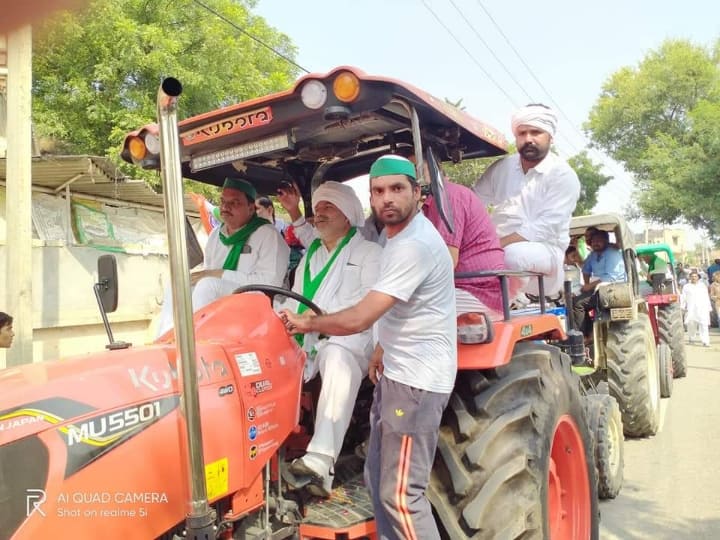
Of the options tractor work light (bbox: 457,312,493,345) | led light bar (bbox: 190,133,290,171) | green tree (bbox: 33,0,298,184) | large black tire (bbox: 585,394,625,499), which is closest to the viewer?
tractor work light (bbox: 457,312,493,345)

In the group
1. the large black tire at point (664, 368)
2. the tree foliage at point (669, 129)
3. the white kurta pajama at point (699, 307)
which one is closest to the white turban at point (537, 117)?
the large black tire at point (664, 368)

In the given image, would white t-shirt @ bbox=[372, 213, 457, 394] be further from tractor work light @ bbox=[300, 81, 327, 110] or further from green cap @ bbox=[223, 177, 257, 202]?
green cap @ bbox=[223, 177, 257, 202]

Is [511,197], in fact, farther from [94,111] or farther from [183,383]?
[94,111]

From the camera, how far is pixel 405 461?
2416 mm

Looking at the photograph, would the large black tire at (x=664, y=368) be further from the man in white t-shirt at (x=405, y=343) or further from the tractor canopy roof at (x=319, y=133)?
the man in white t-shirt at (x=405, y=343)

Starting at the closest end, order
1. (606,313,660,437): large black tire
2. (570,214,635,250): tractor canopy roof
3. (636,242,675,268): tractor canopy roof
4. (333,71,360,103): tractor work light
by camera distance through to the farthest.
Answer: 1. (333,71,360,103): tractor work light
2. (606,313,660,437): large black tire
3. (570,214,635,250): tractor canopy roof
4. (636,242,675,268): tractor canopy roof

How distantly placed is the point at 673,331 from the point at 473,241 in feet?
23.7

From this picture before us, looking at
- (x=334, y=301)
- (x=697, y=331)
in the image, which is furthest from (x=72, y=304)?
(x=697, y=331)

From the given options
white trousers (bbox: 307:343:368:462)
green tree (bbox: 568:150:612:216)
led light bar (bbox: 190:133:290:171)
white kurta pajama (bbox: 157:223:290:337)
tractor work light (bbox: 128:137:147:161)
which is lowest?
white trousers (bbox: 307:343:368:462)

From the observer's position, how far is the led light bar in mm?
2982

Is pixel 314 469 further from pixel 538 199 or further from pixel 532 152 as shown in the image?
pixel 532 152

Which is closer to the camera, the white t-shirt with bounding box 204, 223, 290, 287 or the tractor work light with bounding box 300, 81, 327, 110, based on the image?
the tractor work light with bounding box 300, 81, 327, 110

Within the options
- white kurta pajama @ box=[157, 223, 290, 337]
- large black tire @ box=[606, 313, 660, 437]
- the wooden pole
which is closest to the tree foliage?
large black tire @ box=[606, 313, 660, 437]

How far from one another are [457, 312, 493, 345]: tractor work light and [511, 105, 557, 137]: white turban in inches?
69.0
